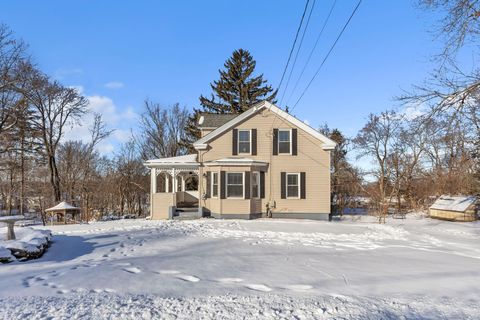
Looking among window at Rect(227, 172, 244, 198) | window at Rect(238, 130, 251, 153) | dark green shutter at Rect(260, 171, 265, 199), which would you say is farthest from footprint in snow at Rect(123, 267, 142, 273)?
window at Rect(238, 130, 251, 153)

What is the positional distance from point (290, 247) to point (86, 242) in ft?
19.9

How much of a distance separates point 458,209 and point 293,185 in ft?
34.0

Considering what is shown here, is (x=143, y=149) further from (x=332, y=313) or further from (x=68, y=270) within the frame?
(x=332, y=313)

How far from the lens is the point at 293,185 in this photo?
1739 centimetres

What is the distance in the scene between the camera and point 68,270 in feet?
19.3

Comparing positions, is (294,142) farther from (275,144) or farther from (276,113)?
(276,113)

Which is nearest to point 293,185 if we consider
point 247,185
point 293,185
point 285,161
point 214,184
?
point 293,185

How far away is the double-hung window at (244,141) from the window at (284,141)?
67.4 inches

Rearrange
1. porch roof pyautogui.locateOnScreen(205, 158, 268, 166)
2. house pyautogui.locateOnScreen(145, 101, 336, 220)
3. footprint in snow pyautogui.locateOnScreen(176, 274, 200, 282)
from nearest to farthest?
footprint in snow pyautogui.locateOnScreen(176, 274, 200, 282)
porch roof pyautogui.locateOnScreen(205, 158, 268, 166)
house pyautogui.locateOnScreen(145, 101, 336, 220)

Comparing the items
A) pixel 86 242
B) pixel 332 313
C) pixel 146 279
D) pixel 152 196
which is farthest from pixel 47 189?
pixel 332 313

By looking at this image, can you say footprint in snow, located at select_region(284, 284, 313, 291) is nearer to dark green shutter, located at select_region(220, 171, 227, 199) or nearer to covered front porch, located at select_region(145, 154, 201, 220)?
dark green shutter, located at select_region(220, 171, 227, 199)

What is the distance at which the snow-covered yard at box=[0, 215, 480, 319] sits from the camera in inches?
166

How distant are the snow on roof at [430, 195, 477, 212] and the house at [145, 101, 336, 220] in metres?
8.33

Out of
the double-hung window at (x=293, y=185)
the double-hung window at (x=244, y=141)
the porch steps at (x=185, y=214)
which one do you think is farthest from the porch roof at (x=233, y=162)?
the porch steps at (x=185, y=214)
